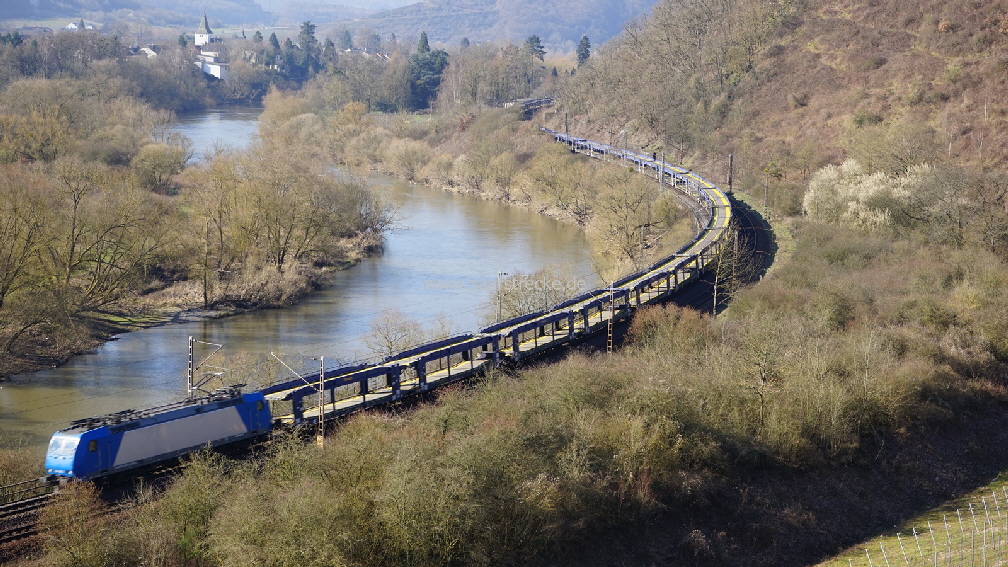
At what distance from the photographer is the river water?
37344mm

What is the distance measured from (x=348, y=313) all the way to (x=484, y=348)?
56.5 ft

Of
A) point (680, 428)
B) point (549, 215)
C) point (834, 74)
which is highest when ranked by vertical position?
point (834, 74)

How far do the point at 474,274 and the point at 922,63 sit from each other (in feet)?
156

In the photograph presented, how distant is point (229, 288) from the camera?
5344 centimetres

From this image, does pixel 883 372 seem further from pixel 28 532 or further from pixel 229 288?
pixel 229 288

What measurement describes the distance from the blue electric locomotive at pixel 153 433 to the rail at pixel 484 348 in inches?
58.9

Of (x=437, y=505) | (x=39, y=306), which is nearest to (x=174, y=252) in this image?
(x=39, y=306)

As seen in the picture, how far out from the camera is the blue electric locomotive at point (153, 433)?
23406 mm

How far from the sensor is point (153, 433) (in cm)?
2481

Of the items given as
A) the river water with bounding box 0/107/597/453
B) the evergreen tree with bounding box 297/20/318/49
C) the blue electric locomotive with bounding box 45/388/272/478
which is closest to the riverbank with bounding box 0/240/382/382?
the river water with bounding box 0/107/597/453

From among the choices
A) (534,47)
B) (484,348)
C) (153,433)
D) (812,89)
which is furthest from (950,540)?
(534,47)

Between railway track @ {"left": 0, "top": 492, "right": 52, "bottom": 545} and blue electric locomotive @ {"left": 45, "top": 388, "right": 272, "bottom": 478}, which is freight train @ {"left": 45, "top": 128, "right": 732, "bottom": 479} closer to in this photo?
blue electric locomotive @ {"left": 45, "top": 388, "right": 272, "bottom": 478}

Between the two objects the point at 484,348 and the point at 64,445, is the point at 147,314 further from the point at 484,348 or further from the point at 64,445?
the point at 64,445

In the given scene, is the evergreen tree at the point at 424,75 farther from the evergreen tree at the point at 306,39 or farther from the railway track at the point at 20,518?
the railway track at the point at 20,518
